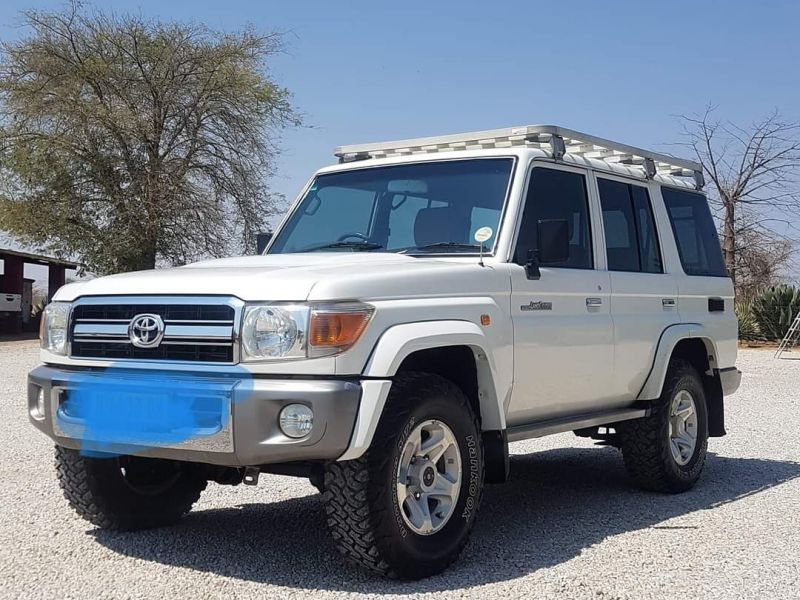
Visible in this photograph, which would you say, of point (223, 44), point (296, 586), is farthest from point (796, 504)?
point (223, 44)

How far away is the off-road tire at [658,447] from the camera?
6.79 meters

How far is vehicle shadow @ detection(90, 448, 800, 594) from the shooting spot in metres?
4.71

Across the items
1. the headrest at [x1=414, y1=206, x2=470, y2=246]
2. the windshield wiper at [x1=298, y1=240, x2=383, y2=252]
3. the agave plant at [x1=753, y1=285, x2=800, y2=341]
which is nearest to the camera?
the headrest at [x1=414, y1=206, x2=470, y2=246]

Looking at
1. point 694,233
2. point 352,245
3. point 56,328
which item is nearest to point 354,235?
point 352,245

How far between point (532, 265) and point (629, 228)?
1.59 meters

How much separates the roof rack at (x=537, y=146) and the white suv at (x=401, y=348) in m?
0.02

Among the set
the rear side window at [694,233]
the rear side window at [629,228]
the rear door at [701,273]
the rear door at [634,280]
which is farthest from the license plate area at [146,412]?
the rear side window at [694,233]

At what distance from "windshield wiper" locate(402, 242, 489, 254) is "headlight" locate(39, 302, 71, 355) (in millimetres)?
1830

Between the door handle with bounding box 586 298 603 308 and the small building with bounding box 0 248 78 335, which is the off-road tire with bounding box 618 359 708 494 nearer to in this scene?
the door handle with bounding box 586 298 603 308

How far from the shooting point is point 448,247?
5.43 meters

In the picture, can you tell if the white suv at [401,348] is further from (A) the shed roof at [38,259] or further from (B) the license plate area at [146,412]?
(A) the shed roof at [38,259]

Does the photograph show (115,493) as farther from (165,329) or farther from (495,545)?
(495,545)

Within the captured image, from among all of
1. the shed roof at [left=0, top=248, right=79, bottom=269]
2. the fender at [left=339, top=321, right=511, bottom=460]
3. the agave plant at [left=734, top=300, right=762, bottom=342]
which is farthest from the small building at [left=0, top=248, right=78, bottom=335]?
the fender at [left=339, top=321, right=511, bottom=460]

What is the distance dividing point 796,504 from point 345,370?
3802mm
